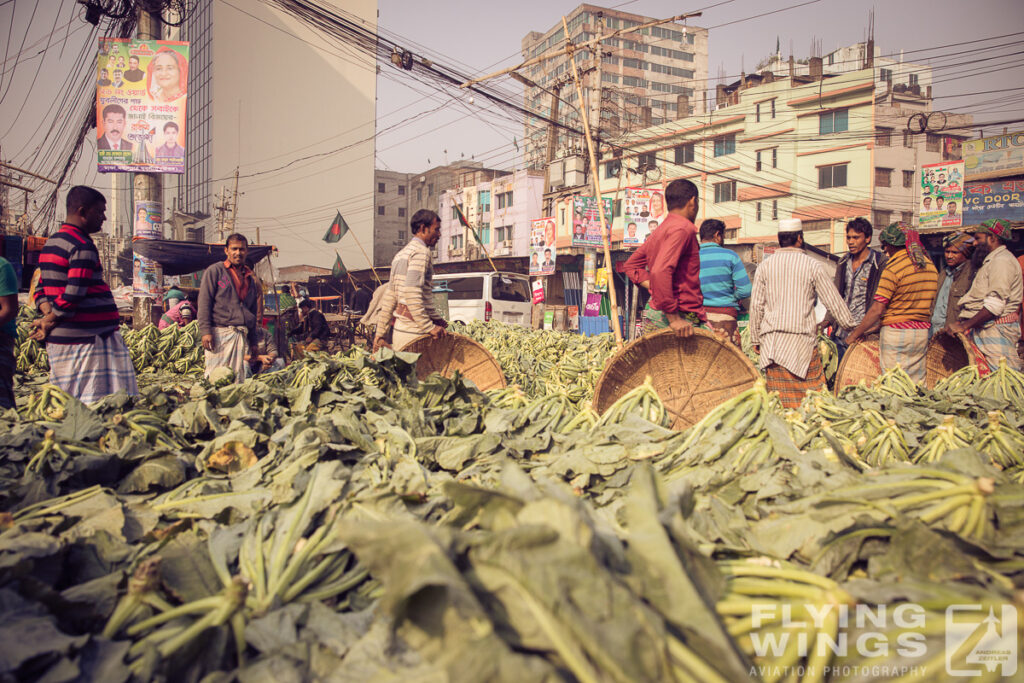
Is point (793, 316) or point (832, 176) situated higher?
point (832, 176)

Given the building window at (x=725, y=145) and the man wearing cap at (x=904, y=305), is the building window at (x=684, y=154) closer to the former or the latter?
the building window at (x=725, y=145)

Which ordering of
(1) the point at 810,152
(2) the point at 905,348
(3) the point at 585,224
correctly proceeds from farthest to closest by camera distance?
(1) the point at 810,152 → (3) the point at 585,224 → (2) the point at 905,348

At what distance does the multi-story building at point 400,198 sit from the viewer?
56013 mm

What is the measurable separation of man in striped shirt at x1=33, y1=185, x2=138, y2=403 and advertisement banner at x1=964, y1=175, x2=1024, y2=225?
26.0m

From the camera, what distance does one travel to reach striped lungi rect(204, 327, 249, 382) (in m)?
5.53

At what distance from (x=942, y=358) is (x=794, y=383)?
2159 millimetres

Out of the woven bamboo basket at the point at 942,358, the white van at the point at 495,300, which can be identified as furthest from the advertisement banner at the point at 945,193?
the woven bamboo basket at the point at 942,358

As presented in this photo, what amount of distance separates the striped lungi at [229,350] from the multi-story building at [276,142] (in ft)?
139

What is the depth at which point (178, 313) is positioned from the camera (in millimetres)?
10555

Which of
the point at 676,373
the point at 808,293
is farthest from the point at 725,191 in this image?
the point at 676,373

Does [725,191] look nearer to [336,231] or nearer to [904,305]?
[336,231]

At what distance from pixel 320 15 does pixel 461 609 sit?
11.4 meters

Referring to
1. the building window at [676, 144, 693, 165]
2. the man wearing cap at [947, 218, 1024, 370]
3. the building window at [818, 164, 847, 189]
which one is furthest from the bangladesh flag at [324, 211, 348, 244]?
the building window at [818, 164, 847, 189]

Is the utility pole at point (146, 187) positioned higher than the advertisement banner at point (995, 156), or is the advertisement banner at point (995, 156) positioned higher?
the advertisement banner at point (995, 156)
